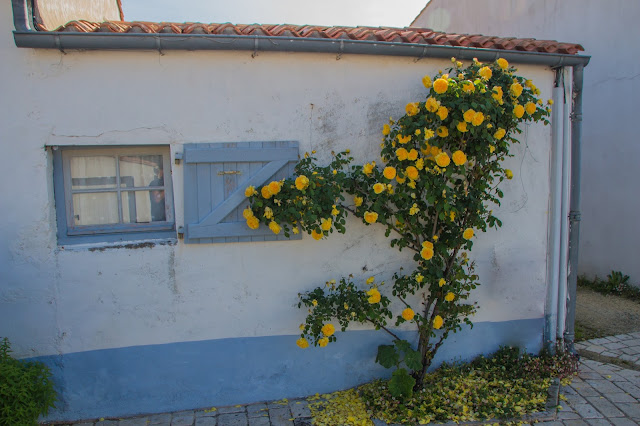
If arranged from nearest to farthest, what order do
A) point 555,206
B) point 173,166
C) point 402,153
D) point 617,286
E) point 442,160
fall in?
point 442,160 < point 402,153 < point 173,166 < point 555,206 < point 617,286

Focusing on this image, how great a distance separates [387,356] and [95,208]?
3.02 meters

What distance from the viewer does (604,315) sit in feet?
19.8

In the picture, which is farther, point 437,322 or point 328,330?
point 437,322

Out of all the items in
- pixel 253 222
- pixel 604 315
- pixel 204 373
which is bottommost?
pixel 604 315

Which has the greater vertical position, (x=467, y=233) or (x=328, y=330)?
(x=467, y=233)

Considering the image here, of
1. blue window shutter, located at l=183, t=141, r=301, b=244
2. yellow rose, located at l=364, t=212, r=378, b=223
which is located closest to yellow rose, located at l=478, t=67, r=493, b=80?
yellow rose, located at l=364, t=212, r=378, b=223

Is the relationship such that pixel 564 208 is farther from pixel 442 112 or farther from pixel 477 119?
pixel 442 112

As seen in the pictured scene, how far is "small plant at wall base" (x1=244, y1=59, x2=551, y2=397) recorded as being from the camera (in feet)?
11.9

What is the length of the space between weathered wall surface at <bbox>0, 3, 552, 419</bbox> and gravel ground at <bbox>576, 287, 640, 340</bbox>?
2626 millimetres

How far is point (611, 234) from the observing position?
7.15m

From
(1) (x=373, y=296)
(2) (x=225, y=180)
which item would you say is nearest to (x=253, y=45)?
(2) (x=225, y=180)

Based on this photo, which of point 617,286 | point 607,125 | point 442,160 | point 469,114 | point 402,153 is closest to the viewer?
point 469,114

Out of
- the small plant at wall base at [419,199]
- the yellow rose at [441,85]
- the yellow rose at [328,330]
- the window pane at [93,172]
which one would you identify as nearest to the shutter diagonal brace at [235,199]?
the small plant at wall base at [419,199]

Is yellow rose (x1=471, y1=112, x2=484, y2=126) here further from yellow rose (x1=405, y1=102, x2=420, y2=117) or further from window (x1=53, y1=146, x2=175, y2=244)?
window (x1=53, y1=146, x2=175, y2=244)
